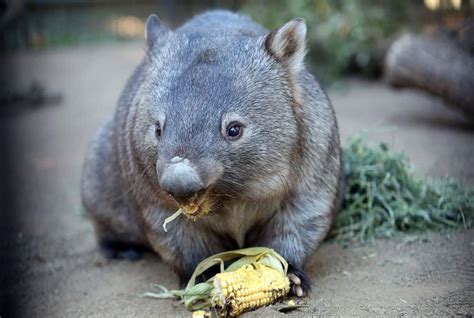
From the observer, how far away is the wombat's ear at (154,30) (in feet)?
15.0

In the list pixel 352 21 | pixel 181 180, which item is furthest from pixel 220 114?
pixel 352 21

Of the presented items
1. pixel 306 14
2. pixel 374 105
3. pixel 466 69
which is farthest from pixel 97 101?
pixel 466 69

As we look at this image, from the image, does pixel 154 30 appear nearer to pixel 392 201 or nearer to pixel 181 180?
pixel 181 180

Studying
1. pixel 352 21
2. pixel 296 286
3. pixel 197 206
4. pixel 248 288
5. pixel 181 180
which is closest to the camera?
pixel 181 180

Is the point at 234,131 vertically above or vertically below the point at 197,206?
above

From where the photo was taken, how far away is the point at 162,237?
14.7 feet

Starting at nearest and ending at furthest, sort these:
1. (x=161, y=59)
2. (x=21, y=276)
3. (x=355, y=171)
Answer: (x=161, y=59) → (x=21, y=276) → (x=355, y=171)

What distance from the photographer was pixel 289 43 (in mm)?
4242

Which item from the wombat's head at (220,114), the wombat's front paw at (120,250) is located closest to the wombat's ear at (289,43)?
the wombat's head at (220,114)

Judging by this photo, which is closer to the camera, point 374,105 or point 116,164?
point 116,164

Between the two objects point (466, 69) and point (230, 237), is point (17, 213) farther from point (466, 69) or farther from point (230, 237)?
point (466, 69)

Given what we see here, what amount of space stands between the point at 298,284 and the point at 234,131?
1016 millimetres

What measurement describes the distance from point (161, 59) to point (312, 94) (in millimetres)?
950

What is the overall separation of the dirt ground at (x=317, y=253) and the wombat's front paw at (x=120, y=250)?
0.09 m
